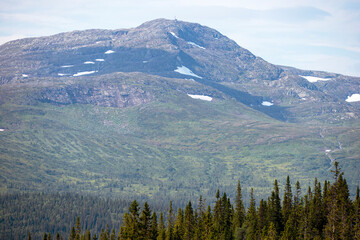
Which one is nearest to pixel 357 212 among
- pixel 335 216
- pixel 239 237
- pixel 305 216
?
pixel 335 216

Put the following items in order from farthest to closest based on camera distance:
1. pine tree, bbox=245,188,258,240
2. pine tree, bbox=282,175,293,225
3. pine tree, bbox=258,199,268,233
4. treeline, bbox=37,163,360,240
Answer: pine tree, bbox=282,175,293,225 < pine tree, bbox=258,199,268,233 < pine tree, bbox=245,188,258,240 < treeline, bbox=37,163,360,240

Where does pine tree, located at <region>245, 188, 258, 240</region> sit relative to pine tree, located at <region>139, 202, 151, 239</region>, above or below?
below

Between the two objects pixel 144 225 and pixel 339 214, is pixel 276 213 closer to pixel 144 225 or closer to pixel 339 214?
pixel 339 214

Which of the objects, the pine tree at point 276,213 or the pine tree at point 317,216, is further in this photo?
the pine tree at point 276,213

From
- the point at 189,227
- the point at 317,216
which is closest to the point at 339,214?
the point at 317,216

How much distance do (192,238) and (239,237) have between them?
37.5 feet

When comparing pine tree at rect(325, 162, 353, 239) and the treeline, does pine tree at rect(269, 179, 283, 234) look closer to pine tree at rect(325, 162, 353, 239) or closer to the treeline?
the treeline

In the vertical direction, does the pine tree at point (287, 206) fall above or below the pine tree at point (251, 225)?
above

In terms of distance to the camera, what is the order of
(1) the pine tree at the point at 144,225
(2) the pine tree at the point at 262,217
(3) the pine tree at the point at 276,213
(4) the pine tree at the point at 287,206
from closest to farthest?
(1) the pine tree at the point at 144,225 → (2) the pine tree at the point at 262,217 → (3) the pine tree at the point at 276,213 → (4) the pine tree at the point at 287,206

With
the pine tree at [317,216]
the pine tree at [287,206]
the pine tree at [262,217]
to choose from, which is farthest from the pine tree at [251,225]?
the pine tree at [317,216]

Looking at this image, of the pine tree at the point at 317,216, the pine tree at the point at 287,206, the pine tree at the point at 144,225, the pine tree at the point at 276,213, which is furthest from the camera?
the pine tree at the point at 287,206

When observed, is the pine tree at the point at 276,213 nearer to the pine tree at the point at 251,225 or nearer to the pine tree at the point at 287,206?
the pine tree at the point at 287,206

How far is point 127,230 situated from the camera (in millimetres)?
99500

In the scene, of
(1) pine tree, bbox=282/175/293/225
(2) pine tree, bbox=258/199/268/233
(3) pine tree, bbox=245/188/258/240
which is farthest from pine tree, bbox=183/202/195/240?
(1) pine tree, bbox=282/175/293/225
